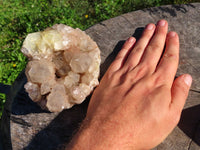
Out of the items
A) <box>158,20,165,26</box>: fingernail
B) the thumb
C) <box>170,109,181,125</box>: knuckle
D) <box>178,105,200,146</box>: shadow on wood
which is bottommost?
<box>178,105,200,146</box>: shadow on wood

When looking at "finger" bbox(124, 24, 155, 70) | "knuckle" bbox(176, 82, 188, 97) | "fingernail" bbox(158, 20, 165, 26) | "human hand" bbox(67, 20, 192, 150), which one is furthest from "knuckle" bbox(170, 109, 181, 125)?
"fingernail" bbox(158, 20, 165, 26)

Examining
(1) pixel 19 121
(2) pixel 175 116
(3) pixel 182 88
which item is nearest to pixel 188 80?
(3) pixel 182 88

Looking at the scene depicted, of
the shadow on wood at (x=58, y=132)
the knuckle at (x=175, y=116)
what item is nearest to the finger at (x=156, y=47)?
the knuckle at (x=175, y=116)

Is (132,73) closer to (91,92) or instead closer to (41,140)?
(91,92)

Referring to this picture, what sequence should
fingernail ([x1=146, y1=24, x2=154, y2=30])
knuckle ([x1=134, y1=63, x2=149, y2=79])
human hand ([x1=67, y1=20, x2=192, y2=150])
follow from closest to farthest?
human hand ([x1=67, y1=20, x2=192, y2=150]), knuckle ([x1=134, y1=63, x2=149, y2=79]), fingernail ([x1=146, y1=24, x2=154, y2=30])

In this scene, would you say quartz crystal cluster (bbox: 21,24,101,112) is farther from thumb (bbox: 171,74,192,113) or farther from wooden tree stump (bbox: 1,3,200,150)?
thumb (bbox: 171,74,192,113)

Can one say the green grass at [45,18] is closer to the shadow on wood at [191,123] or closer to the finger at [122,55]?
the finger at [122,55]

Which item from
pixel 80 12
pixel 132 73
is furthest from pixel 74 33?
pixel 80 12

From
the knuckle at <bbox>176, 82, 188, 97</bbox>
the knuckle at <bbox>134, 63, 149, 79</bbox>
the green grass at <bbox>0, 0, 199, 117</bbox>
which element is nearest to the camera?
the knuckle at <bbox>176, 82, 188, 97</bbox>

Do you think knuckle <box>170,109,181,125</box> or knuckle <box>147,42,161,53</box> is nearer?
knuckle <box>170,109,181,125</box>
